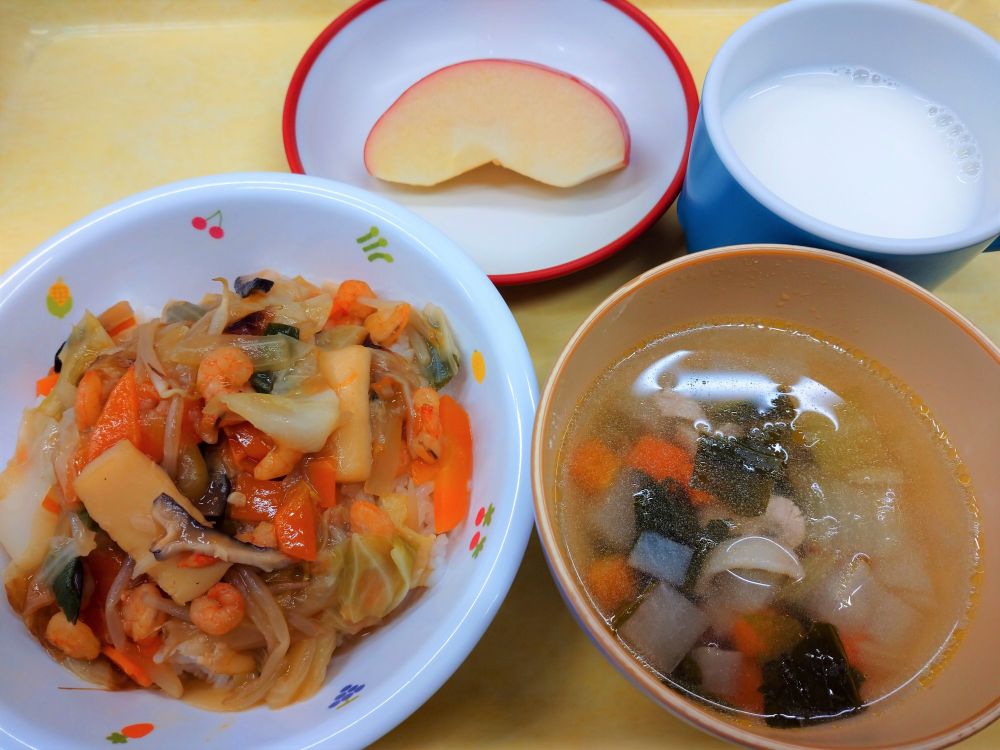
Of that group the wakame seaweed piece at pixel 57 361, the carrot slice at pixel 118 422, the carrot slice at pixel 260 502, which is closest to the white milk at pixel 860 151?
the carrot slice at pixel 260 502

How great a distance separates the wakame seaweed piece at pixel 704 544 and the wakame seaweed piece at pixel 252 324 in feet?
2.29

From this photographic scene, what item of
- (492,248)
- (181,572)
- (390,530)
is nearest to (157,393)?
(181,572)

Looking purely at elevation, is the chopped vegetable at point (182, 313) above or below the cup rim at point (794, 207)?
below

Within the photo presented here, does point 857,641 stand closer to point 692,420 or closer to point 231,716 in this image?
point 692,420

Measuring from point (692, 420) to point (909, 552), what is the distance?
0.31 metres

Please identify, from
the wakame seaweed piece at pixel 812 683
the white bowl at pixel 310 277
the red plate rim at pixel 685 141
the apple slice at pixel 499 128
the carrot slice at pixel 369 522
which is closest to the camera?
the wakame seaweed piece at pixel 812 683

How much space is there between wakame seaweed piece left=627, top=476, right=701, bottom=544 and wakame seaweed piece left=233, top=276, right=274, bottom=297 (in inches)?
26.0

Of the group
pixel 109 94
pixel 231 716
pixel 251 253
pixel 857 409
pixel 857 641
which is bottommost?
pixel 231 716

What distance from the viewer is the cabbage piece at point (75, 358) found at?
1.08 metres

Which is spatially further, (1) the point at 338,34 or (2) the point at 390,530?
(1) the point at 338,34

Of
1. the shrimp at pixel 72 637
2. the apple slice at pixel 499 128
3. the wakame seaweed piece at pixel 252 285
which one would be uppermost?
the apple slice at pixel 499 128

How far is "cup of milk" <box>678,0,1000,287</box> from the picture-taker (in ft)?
3.50

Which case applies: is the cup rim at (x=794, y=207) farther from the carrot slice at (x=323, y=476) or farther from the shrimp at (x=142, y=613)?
the shrimp at (x=142, y=613)

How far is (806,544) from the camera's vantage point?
2.93ft
